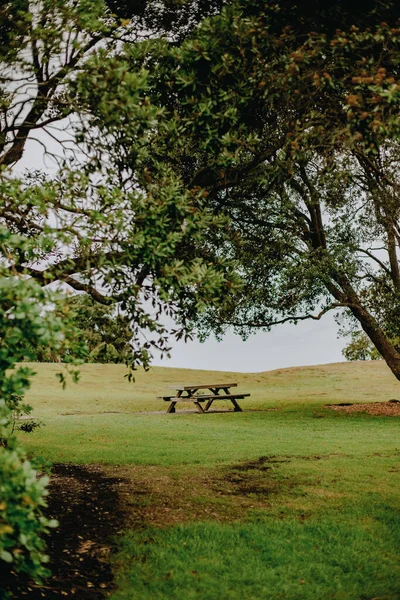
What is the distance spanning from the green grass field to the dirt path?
0.31 metres

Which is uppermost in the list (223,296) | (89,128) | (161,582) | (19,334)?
(89,128)

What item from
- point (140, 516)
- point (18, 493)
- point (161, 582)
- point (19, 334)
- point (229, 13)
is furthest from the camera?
point (140, 516)

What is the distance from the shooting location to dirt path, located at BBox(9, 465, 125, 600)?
7488 mm

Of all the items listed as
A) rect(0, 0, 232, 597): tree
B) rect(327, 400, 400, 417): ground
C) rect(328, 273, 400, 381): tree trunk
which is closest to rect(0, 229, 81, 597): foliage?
rect(0, 0, 232, 597): tree

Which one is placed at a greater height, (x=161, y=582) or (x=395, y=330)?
(x=395, y=330)

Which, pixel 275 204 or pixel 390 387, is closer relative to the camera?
pixel 275 204

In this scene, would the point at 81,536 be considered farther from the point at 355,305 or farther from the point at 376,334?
the point at 376,334

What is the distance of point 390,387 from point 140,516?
112 feet

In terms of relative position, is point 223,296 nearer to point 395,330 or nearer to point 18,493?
point 18,493

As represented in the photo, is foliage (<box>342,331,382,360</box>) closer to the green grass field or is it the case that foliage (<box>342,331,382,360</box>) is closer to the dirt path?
the green grass field

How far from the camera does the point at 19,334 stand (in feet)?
16.4

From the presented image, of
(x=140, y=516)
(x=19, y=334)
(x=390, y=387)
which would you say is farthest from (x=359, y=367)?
(x=19, y=334)

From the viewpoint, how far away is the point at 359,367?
52.5 m

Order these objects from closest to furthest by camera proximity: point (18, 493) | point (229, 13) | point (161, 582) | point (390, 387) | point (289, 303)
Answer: point (18, 493), point (161, 582), point (229, 13), point (289, 303), point (390, 387)
